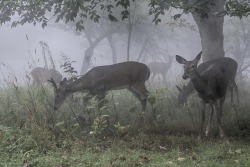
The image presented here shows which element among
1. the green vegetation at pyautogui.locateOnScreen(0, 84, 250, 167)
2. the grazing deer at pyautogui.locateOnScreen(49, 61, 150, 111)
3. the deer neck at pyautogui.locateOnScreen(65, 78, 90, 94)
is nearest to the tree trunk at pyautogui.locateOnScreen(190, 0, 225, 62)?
the grazing deer at pyautogui.locateOnScreen(49, 61, 150, 111)

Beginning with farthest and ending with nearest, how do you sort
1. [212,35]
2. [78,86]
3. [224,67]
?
[212,35] < [78,86] < [224,67]

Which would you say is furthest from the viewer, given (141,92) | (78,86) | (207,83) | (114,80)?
(141,92)

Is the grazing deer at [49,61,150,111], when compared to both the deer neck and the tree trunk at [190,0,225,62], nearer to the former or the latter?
the deer neck

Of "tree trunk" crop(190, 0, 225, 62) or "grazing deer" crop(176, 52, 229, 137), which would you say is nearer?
"grazing deer" crop(176, 52, 229, 137)

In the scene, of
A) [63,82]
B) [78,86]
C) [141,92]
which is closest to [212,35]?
[141,92]

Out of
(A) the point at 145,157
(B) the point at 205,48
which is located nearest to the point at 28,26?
(B) the point at 205,48

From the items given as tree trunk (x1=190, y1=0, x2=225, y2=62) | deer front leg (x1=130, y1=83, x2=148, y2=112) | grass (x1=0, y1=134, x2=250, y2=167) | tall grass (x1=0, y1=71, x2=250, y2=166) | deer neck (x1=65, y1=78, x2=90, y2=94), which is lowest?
grass (x1=0, y1=134, x2=250, y2=167)

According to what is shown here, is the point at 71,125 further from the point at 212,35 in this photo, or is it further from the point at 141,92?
the point at 212,35

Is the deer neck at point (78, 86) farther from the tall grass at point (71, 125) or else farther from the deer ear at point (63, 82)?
the tall grass at point (71, 125)

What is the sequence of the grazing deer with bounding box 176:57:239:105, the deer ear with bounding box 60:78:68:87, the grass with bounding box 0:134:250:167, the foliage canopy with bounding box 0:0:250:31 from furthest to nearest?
the grazing deer with bounding box 176:57:239:105 < the deer ear with bounding box 60:78:68:87 < the foliage canopy with bounding box 0:0:250:31 < the grass with bounding box 0:134:250:167

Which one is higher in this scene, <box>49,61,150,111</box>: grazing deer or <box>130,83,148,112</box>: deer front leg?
<box>49,61,150,111</box>: grazing deer

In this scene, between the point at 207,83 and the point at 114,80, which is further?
the point at 114,80

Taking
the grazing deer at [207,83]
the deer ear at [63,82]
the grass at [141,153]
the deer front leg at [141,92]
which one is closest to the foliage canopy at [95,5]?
the grazing deer at [207,83]

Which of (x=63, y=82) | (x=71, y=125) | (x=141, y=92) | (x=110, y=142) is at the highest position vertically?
(x=63, y=82)
